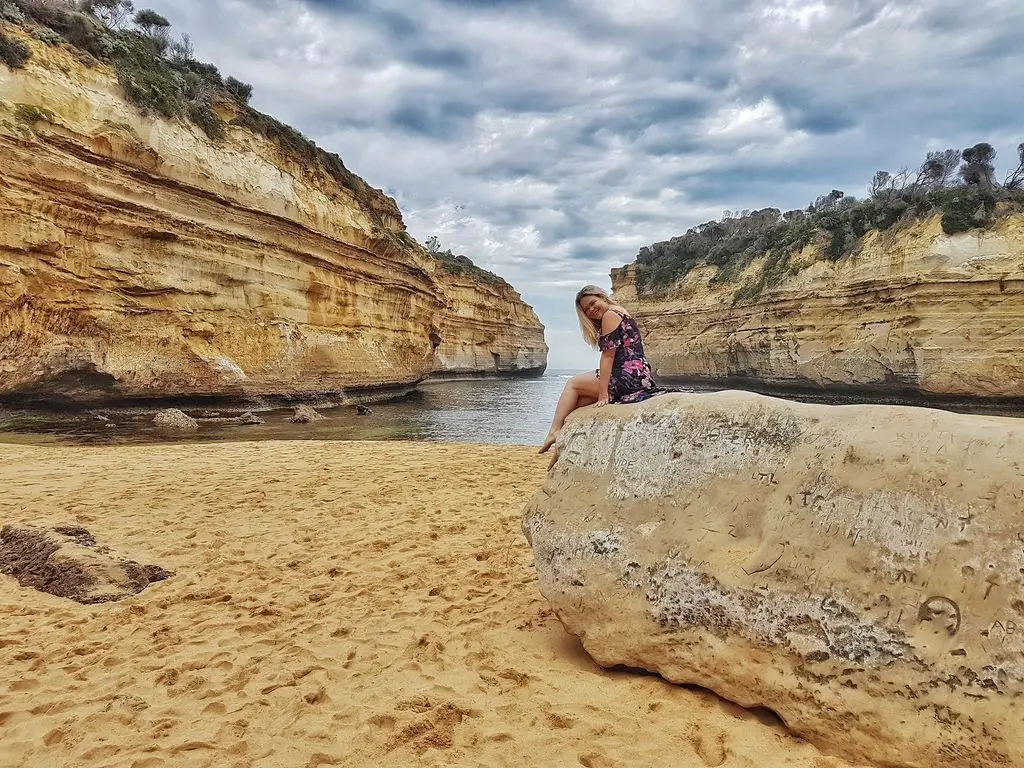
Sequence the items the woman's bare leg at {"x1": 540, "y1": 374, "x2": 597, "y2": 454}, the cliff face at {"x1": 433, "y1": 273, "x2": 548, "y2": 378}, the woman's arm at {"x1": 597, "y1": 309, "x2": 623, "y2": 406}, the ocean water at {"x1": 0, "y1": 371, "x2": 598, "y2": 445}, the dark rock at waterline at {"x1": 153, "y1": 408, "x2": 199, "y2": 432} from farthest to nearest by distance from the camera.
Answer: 1. the cliff face at {"x1": 433, "y1": 273, "x2": 548, "y2": 378}
2. the dark rock at waterline at {"x1": 153, "y1": 408, "x2": 199, "y2": 432}
3. the ocean water at {"x1": 0, "y1": 371, "x2": 598, "y2": 445}
4. the woman's bare leg at {"x1": 540, "y1": 374, "x2": 597, "y2": 454}
5. the woman's arm at {"x1": 597, "y1": 309, "x2": 623, "y2": 406}

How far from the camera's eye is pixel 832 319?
26.3 metres

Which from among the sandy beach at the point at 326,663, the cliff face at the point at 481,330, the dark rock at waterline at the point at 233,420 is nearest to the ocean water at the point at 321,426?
the dark rock at waterline at the point at 233,420

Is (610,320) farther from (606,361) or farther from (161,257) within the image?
(161,257)

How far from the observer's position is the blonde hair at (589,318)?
3.90 m

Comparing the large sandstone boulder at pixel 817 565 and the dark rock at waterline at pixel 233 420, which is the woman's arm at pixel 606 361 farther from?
the dark rock at waterline at pixel 233 420

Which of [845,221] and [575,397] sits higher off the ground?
[845,221]

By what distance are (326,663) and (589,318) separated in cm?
268

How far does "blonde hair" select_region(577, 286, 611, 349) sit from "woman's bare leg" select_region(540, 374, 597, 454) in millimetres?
288

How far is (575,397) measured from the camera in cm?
391

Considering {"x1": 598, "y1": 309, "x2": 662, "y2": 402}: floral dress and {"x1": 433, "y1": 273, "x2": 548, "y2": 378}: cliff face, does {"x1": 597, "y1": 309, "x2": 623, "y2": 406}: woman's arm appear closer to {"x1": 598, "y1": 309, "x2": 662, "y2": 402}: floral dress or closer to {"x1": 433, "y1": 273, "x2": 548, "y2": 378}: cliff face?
{"x1": 598, "y1": 309, "x2": 662, "y2": 402}: floral dress

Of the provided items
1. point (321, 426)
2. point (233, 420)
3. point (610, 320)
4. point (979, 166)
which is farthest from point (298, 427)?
point (979, 166)

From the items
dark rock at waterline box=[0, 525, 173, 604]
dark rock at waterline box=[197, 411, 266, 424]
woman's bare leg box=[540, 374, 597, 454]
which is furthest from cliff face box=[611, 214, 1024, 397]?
dark rock at waterline box=[0, 525, 173, 604]

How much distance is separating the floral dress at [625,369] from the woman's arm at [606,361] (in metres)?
0.03

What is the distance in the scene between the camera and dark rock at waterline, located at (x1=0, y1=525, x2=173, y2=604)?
3.93 m
